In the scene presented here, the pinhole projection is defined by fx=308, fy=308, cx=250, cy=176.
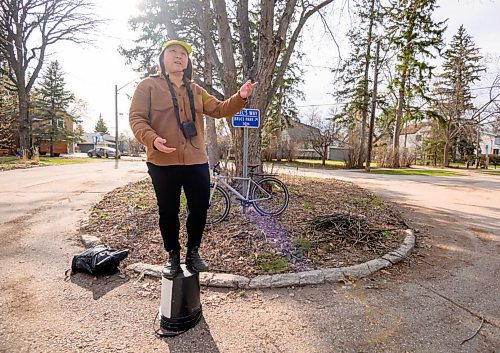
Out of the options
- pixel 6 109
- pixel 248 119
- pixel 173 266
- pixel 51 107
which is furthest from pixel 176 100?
pixel 51 107

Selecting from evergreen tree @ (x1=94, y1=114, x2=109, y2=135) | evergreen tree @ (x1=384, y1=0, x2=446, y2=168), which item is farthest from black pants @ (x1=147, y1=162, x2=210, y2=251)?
evergreen tree @ (x1=94, y1=114, x2=109, y2=135)

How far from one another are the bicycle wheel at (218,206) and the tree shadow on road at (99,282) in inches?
68.3

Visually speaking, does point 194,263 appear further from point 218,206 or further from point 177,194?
point 218,206

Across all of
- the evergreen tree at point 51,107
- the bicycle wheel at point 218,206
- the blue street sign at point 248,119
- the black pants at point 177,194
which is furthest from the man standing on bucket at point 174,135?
the evergreen tree at point 51,107

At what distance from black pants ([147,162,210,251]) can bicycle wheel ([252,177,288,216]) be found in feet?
9.00

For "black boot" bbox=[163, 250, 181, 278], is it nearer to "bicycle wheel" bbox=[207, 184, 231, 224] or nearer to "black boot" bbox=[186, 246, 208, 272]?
"black boot" bbox=[186, 246, 208, 272]

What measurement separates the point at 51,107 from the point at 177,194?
3684 centimetres

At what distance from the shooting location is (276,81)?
6.39 meters

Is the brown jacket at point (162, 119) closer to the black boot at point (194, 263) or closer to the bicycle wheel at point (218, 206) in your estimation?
the black boot at point (194, 263)

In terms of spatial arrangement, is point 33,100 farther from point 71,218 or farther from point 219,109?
point 219,109

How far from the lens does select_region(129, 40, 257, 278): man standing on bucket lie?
2.23m

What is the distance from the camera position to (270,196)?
540cm

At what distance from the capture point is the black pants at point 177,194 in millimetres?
2275

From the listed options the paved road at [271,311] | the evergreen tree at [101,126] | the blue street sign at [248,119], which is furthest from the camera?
the evergreen tree at [101,126]
